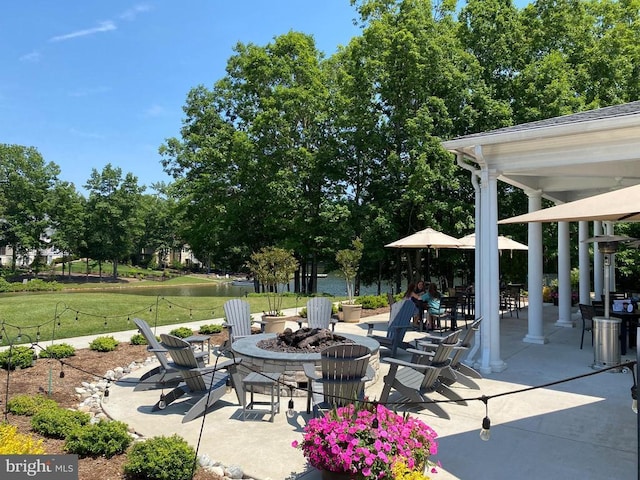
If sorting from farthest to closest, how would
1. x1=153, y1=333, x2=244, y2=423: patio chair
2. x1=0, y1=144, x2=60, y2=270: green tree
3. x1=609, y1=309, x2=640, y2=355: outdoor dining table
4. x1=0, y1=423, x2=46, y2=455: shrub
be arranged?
x1=0, y1=144, x2=60, y2=270: green tree, x1=609, y1=309, x2=640, y2=355: outdoor dining table, x1=153, y1=333, x2=244, y2=423: patio chair, x1=0, y1=423, x2=46, y2=455: shrub

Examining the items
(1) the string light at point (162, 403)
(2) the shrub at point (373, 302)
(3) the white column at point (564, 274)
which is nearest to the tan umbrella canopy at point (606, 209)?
(1) the string light at point (162, 403)

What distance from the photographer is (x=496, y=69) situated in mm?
20828

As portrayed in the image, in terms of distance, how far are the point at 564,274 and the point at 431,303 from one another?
366 centimetres

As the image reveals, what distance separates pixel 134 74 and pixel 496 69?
16.5 m

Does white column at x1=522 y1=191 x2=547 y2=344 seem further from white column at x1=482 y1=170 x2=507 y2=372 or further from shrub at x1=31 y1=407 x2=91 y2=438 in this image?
shrub at x1=31 y1=407 x2=91 y2=438

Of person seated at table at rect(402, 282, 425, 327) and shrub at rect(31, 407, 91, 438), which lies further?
person seated at table at rect(402, 282, 425, 327)

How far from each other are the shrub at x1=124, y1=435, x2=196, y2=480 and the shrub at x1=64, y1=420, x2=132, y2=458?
1.65 ft

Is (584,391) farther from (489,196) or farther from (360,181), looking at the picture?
(360,181)

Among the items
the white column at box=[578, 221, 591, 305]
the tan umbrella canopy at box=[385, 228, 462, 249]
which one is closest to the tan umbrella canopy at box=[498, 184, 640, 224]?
the tan umbrella canopy at box=[385, 228, 462, 249]

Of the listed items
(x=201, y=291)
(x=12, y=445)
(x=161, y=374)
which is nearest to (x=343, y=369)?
(x=161, y=374)

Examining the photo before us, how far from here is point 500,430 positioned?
4719 mm

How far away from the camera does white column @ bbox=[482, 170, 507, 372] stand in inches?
289

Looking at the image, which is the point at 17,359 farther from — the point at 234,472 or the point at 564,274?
the point at 564,274

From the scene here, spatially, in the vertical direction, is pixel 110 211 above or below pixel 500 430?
above
